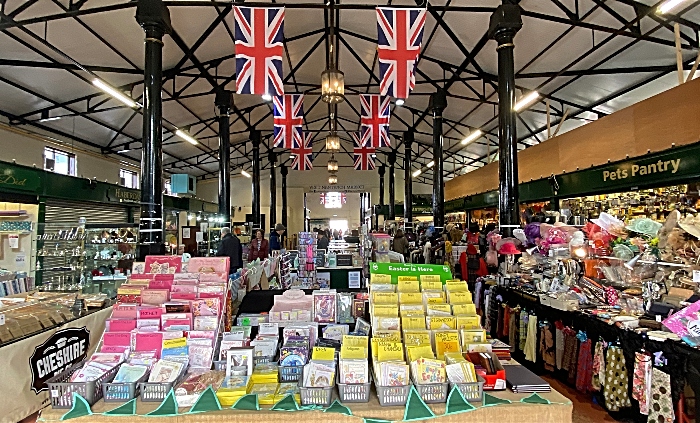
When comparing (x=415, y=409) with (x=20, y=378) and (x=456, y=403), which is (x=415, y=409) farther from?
(x=20, y=378)

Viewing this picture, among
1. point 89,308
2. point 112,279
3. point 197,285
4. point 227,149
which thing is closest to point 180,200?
point 227,149

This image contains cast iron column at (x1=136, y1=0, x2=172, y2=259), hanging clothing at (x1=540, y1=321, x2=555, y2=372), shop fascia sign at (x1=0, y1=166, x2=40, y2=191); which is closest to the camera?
hanging clothing at (x1=540, y1=321, x2=555, y2=372)

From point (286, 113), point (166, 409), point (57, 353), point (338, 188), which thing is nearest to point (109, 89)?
point (286, 113)

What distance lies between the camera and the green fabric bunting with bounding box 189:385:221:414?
7.27 ft

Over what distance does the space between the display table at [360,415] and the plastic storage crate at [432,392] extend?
34 mm

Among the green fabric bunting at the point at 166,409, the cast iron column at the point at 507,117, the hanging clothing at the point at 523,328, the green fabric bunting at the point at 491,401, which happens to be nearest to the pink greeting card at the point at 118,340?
the green fabric bunting at the point at 166,409

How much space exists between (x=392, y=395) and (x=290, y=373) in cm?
65

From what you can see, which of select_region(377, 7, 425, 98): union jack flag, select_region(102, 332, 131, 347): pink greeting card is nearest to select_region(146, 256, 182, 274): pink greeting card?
select_region(102, 332, 131, 347): pink greeting card

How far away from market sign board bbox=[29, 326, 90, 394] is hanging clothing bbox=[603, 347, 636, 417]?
517 centimetres

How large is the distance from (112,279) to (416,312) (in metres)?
6.11

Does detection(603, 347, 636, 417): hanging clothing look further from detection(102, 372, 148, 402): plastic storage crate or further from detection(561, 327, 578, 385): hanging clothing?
detection(102, 372, 148, 402): plastic storage crate

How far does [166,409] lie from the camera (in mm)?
2217

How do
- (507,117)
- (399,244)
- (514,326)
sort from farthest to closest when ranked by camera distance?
(399,244) < (507,117) < (514,326)

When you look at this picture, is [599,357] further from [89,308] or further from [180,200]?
[180,200]
